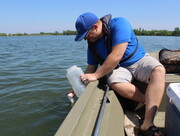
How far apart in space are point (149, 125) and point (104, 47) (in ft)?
3.71

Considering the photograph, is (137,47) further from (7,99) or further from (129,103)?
(7,99)

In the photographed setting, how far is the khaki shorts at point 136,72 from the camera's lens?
248cm

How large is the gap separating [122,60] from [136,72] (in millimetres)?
228

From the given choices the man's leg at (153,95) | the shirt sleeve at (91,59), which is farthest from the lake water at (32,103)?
the man's leg at (153,95)

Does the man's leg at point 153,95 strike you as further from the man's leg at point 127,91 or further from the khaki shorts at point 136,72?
the man's leg at point 127,91

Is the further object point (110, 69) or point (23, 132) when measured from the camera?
point (23, 132)

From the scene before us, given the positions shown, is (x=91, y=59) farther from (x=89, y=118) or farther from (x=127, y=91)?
(x=89, y=118)

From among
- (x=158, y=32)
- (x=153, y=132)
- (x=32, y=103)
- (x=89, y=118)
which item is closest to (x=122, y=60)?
(x=153, y=132)

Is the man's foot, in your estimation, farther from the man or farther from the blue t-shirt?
the blue t-shirt

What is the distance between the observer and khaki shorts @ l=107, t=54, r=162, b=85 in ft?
8.15

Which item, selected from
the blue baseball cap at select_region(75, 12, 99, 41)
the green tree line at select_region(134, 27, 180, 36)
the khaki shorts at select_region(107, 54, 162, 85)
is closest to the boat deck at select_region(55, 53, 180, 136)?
the khaki shorts at select_region(107, 54, 162, 85)

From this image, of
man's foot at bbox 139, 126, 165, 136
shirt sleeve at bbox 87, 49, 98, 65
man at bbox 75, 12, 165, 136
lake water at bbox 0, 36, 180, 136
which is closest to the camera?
man's foot at bbox 139, 126, 165, 136

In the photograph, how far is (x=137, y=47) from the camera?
2699mm

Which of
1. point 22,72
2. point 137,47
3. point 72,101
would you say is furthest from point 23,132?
point 22,72
